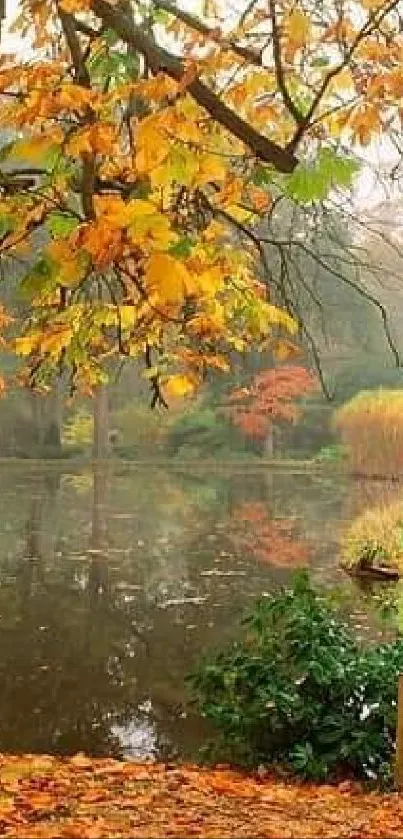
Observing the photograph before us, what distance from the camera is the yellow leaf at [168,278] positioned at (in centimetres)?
257

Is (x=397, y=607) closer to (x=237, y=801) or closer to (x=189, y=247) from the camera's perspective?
(x=237, y=801)

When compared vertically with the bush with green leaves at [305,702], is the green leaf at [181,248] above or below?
above

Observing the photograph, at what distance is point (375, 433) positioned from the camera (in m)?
24.0

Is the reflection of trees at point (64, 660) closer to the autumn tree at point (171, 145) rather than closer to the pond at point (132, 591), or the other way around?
the pond at point (132, 591)

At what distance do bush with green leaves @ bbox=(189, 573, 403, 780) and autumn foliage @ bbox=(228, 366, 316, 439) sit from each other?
76.0 ft

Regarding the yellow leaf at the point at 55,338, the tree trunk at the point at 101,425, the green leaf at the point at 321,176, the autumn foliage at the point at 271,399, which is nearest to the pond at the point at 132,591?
the yellow leaf at the point at 55,338

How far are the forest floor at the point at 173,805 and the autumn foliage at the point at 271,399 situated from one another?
23.8 m

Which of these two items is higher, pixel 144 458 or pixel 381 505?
pixel 144 458

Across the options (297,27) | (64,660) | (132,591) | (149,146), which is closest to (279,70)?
(149,146)

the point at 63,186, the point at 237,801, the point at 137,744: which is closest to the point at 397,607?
the point at 137,744

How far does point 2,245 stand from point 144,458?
26810 mm

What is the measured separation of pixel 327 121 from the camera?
14.2 ft

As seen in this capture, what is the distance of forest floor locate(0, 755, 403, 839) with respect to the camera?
3260 mm

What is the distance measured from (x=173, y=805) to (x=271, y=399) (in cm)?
2532
